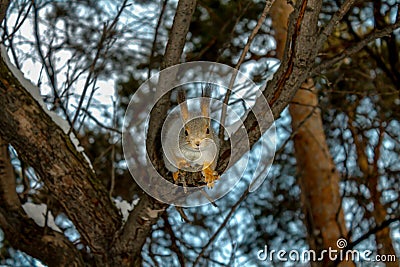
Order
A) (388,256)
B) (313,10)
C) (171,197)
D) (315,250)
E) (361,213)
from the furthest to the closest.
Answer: (361,213), (315,250), (388,256), (171,197), (313,10)

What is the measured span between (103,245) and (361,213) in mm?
1415

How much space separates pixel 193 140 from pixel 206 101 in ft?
0.35

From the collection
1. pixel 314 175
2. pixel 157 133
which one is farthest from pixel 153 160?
pixel 314 175

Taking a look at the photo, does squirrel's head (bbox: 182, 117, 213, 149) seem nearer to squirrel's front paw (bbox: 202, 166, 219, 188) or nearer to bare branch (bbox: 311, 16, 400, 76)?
squirrel's front paw (bbox: 202, 166, 219, 188)

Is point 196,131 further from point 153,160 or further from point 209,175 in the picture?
point 153,160

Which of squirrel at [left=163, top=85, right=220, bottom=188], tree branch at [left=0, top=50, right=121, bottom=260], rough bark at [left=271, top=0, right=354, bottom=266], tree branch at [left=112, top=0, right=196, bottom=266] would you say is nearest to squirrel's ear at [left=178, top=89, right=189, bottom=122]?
squirrel at [left=163, top=85, right=220, bottom=188]

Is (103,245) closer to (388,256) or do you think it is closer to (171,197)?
(171,197)

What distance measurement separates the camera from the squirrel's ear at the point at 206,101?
95cm

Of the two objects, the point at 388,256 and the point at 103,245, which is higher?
the point at 388,256

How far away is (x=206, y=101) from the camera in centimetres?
96

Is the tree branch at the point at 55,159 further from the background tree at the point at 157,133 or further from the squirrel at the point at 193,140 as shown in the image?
the squirrel at the point at 193,140

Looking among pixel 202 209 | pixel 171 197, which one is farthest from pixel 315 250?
pixel 171 197

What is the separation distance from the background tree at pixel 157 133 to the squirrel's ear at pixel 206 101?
0.70 ft

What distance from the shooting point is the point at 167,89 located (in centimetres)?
138
